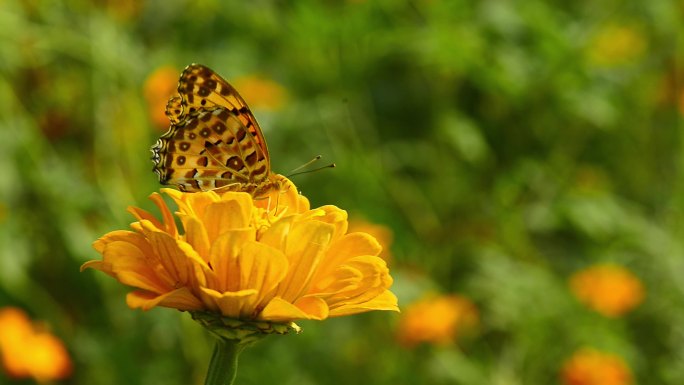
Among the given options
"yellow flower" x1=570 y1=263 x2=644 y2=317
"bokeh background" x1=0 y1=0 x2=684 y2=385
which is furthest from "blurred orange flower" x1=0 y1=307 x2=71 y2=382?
"yellow flower" x1=570 y1=263 x2=644 y2=317

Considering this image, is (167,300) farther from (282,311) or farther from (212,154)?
(212,154)

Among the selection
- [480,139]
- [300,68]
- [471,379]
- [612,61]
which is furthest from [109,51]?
[612,61]

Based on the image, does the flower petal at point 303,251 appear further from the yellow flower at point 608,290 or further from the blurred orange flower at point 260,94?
the yellow flower at point 608,290

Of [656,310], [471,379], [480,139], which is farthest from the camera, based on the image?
[656,310]

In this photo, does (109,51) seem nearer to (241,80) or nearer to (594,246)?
(241,80)

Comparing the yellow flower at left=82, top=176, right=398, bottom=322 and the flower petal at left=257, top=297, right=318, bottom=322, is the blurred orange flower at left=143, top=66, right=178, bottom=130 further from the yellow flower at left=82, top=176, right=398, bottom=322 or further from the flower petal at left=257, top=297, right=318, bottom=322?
the flower petal at left=257, top=297, right=318, bottom=322

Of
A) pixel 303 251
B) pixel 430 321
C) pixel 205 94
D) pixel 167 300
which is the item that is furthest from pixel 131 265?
pixel 430 321

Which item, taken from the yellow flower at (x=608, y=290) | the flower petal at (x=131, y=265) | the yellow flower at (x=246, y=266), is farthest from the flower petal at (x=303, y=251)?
the yellow flower at (x=608, y=290)
